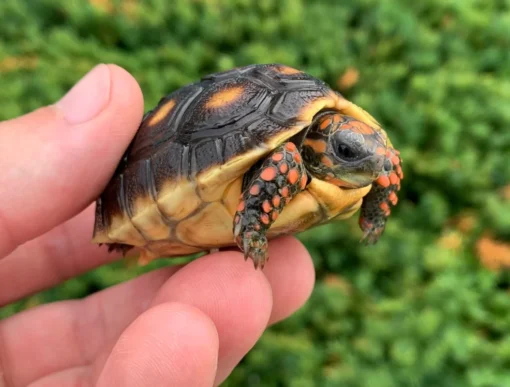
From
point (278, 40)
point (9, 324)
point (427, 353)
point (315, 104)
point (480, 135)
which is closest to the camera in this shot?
point (315, 104)

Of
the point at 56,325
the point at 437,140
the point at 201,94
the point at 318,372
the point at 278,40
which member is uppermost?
the point at 201,94

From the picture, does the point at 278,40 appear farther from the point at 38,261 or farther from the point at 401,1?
the point at 38,261

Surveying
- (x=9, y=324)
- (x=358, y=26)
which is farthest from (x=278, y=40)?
(x=9, y=324)

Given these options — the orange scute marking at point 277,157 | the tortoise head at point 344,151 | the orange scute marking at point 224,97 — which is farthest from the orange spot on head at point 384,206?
the orange scute marking at point 224,97

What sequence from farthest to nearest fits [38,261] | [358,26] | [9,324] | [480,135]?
[358,26]
[480,135]
[38,261]
[9,324]

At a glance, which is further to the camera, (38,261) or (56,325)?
(38,261)

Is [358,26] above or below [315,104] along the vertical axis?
below

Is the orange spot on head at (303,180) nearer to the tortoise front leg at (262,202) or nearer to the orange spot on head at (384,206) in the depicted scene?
the tortoise front leg at (262,202)
